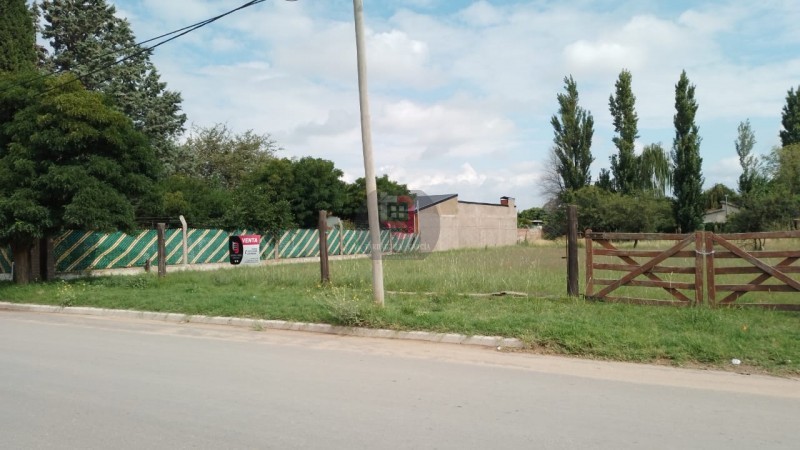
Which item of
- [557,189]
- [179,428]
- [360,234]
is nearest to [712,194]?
[557,189]

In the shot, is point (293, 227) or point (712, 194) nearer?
point (293, 227)

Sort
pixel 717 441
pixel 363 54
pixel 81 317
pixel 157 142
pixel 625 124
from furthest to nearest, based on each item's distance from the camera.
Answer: pixel 625 124 → pixel 157 142 → pixel 81 317 → pixel 363 54 → pixel 717 441

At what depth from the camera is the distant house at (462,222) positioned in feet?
149

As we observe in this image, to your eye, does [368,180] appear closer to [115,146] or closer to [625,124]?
[115,146]

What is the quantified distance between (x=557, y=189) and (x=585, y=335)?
5725 cm

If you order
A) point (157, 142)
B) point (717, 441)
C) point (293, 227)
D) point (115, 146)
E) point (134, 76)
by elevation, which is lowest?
point (717, 441)

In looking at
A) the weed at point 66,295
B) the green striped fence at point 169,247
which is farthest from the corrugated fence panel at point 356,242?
the weed at point 66,295

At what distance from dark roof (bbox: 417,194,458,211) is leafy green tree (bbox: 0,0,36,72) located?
87.6 feet

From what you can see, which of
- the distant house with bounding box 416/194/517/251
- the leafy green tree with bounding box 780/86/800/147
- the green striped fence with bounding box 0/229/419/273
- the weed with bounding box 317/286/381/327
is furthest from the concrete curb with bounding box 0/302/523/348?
the leafy green tree with bounding box 780/86/800/147

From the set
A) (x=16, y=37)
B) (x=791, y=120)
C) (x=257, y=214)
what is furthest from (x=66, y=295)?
(x=791, y=120)

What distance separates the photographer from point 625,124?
5206cm

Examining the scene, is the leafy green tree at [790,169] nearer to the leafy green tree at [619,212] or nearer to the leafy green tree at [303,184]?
the leafy green tree at [619,212]

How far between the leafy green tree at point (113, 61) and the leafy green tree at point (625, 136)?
36.4m

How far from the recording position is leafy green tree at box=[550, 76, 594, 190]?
5150cm
